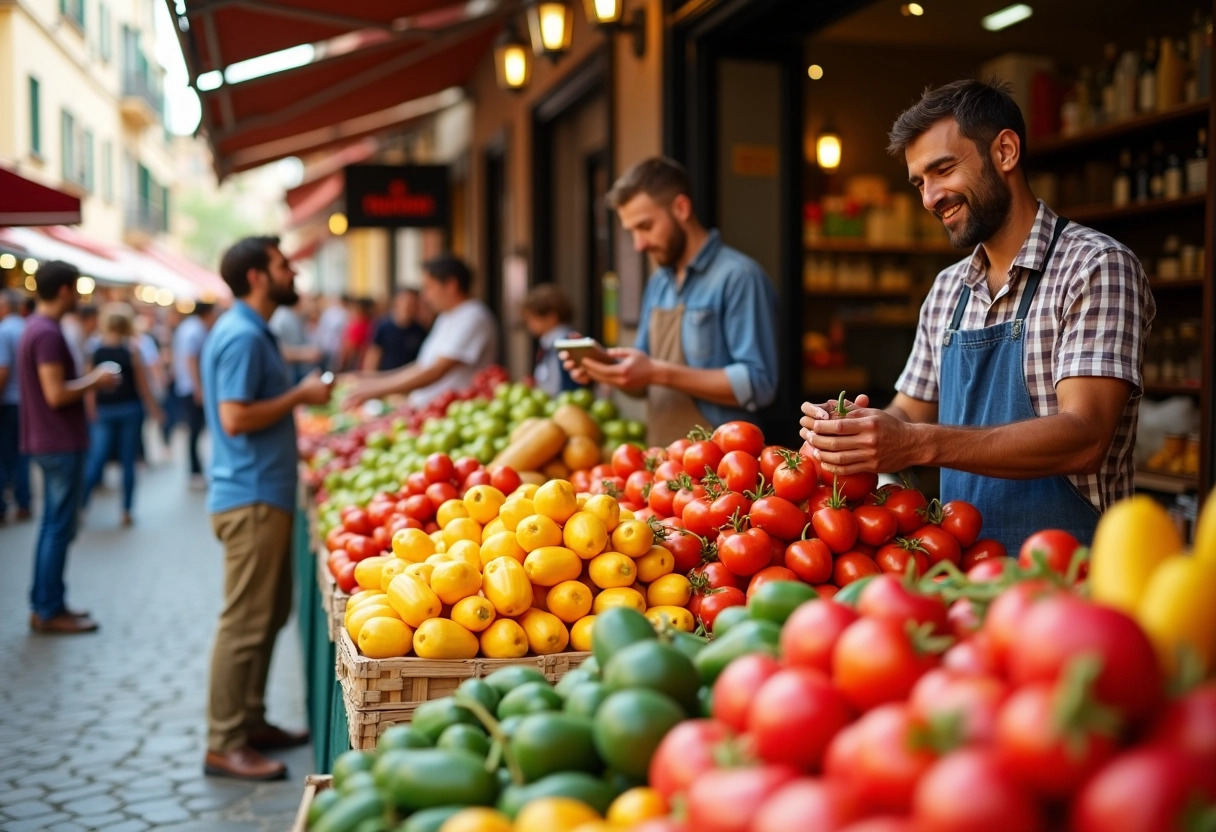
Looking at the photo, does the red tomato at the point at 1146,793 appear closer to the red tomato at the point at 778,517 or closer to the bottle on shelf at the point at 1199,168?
the red tomato at the point at 778,517

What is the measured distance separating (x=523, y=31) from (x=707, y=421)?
19.8 ft

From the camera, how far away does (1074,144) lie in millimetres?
7863

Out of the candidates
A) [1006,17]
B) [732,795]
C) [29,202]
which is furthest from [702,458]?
[1006,17]

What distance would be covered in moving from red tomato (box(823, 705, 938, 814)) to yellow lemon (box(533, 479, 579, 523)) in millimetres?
1766

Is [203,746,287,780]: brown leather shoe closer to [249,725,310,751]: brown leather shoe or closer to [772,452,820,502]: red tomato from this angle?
[249,725,310,751]: brown leather shoe

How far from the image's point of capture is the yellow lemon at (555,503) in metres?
3.07

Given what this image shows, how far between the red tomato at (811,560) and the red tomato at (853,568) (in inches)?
1.2

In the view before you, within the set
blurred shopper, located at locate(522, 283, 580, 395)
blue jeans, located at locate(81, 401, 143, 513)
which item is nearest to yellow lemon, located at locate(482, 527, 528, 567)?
blurred shopper, located at locate(522, 283, 580, 395)

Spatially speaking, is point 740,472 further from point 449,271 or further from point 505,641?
point 449,271

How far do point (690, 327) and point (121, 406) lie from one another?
8.74 meters

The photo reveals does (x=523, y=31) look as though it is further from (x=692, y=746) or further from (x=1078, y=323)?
(x=692, y=746)

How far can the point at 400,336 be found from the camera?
11719mm

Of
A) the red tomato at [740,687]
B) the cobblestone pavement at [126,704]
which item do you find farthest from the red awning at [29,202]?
the red tomato at [740,687]

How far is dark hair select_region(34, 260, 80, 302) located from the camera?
291 inches
